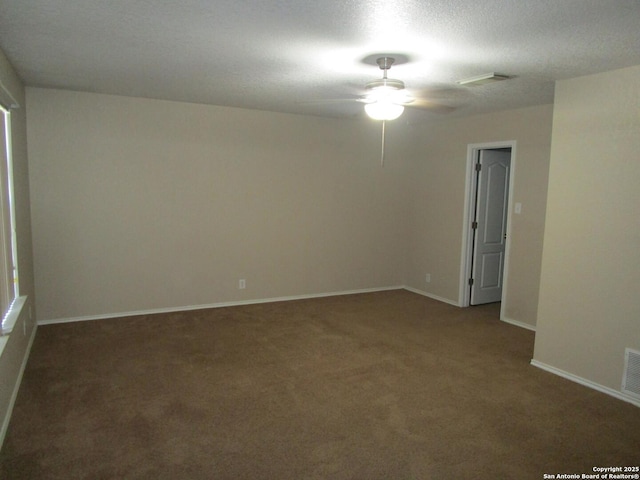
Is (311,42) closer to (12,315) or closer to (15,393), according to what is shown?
(12,315)

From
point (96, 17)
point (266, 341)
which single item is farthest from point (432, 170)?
point (96, 17)

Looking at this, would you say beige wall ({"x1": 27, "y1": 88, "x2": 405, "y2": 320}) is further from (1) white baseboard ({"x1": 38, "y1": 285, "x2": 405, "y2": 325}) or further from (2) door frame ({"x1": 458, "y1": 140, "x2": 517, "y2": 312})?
(2) door frame ({"x1": 458, "y1": 140, "x2": 517, "y2": 312})

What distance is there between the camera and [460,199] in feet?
19.0

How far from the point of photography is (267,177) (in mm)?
5598

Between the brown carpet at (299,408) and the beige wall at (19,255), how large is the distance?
0.51 feet

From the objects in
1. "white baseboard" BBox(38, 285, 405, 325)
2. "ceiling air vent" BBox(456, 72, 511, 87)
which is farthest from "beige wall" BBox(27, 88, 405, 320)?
"ceiling air vent" BBox(456, 72, 511, 87)

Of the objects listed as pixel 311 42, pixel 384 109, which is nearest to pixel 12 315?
pixel 311 42

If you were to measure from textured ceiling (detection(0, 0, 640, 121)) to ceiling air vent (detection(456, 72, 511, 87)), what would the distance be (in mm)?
89

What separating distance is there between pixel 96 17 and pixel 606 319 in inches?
158

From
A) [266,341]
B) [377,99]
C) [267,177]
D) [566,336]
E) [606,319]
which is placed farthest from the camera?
[267,177]

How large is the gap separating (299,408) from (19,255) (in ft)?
8.73

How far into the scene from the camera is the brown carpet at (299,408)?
2447 mm

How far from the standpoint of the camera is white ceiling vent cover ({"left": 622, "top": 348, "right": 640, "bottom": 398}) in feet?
10.4

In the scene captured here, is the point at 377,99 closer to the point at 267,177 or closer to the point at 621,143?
the point at 621,143
